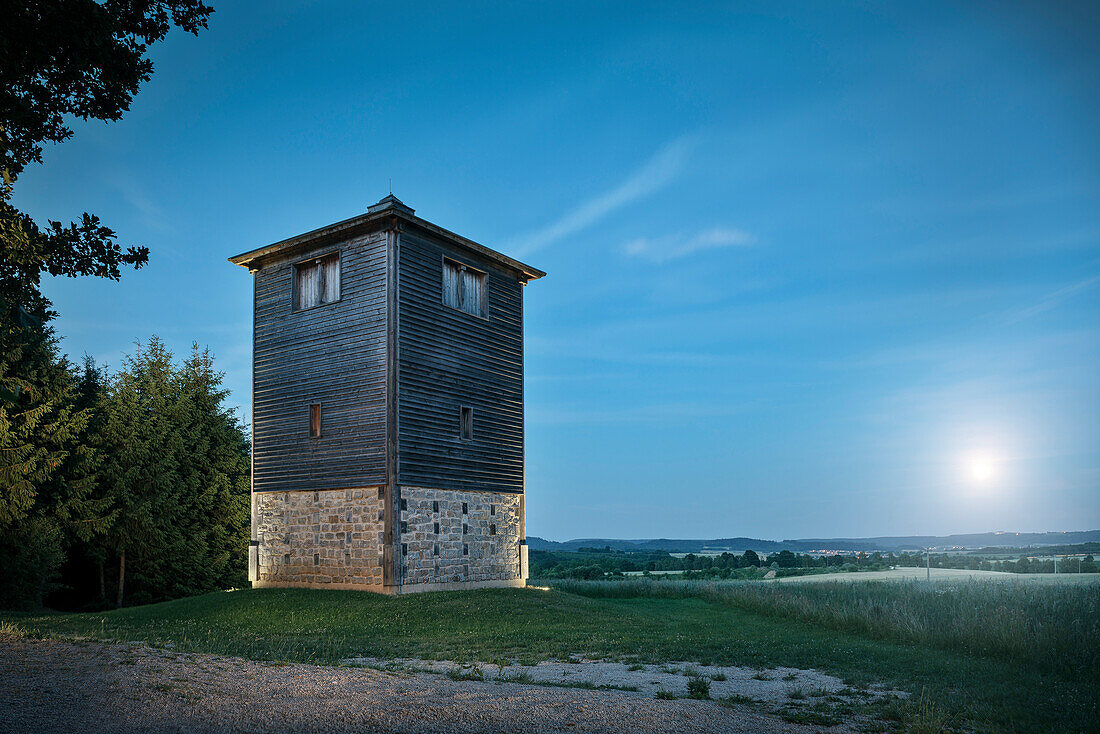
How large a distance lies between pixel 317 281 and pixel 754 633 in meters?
17.1

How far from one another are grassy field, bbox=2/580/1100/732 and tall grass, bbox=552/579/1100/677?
0.04 meters

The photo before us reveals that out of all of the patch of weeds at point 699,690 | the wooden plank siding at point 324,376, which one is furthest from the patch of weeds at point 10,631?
the wooden plank siding at point 324,376

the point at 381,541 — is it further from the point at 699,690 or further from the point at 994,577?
the point at 994,577

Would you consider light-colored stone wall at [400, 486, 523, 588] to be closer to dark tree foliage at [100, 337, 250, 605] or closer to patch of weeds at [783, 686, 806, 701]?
dark tree foliage at [100, 337, 250, 605]

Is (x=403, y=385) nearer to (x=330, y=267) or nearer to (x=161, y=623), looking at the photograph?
(x=330, y=267)

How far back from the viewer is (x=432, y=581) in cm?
2359

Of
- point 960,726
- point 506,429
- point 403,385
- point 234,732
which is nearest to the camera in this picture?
point 234,732

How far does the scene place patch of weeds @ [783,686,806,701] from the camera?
980 centimetres

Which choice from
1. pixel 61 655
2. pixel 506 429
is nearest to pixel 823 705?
pixel 61 655

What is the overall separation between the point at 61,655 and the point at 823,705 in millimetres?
9303

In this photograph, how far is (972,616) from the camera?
15492 millimetres

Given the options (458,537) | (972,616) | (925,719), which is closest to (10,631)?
(925,719)

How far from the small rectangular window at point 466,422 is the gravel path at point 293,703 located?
15.9 m

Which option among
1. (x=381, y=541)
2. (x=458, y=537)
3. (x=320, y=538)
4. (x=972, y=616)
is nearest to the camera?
(x=972, y=616)
